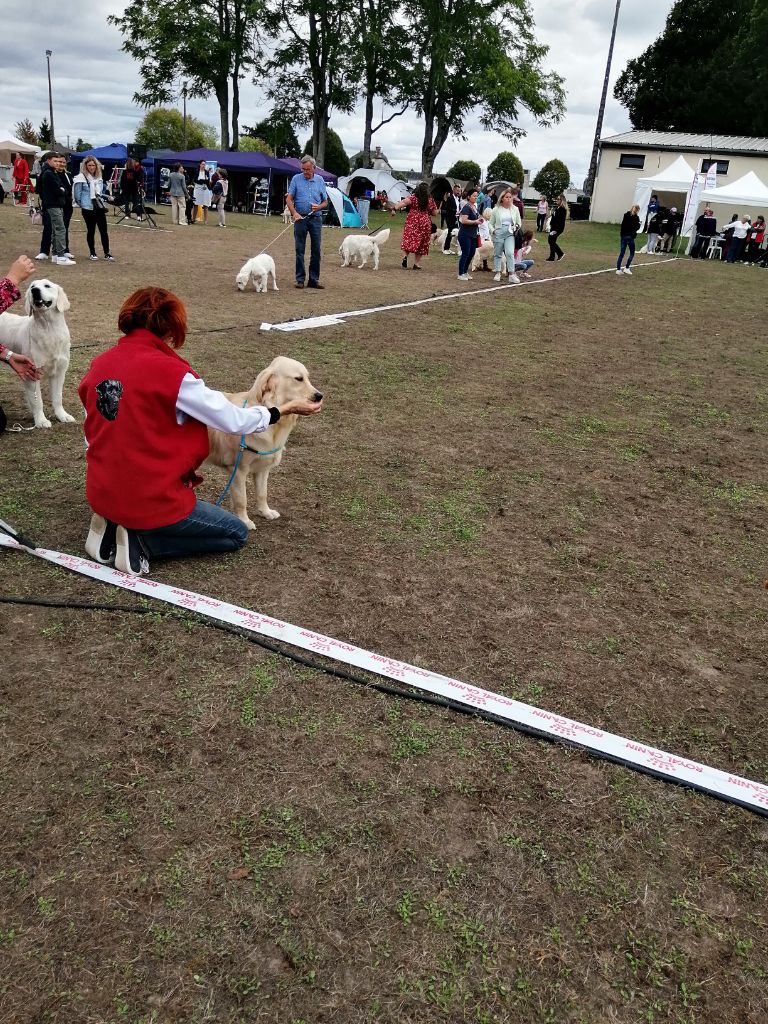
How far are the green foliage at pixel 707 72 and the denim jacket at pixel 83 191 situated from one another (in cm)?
5003

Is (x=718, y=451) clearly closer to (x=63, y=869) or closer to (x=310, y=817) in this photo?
(x=310, y=817)

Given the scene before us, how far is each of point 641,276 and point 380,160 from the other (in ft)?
112

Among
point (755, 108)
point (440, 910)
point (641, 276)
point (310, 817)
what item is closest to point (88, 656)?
point (310, 817)

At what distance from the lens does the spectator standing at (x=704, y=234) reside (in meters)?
→ 28.9

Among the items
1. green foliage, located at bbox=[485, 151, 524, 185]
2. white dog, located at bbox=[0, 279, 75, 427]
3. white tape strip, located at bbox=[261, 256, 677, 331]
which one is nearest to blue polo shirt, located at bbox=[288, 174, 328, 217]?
white tape strip, located at bbox=[261, 256, 677, 331]

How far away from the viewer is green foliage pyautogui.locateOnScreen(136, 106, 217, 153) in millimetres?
84756

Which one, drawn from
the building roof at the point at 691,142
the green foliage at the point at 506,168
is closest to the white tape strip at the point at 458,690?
the building roof at the point at 691,142

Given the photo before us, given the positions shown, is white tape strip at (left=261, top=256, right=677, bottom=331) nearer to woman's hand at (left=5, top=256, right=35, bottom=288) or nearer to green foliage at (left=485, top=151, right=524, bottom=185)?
woman's hand at (left=5, top=256, right=35, bottom=288)

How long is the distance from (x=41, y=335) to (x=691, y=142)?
167 ft

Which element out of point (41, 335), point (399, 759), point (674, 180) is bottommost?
point (399, 759)

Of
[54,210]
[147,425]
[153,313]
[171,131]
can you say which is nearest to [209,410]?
[147,425]

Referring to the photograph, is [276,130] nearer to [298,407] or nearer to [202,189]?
[202,189]

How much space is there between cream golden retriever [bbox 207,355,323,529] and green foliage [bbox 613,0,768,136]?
188ft

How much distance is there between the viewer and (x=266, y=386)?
13.3ft
